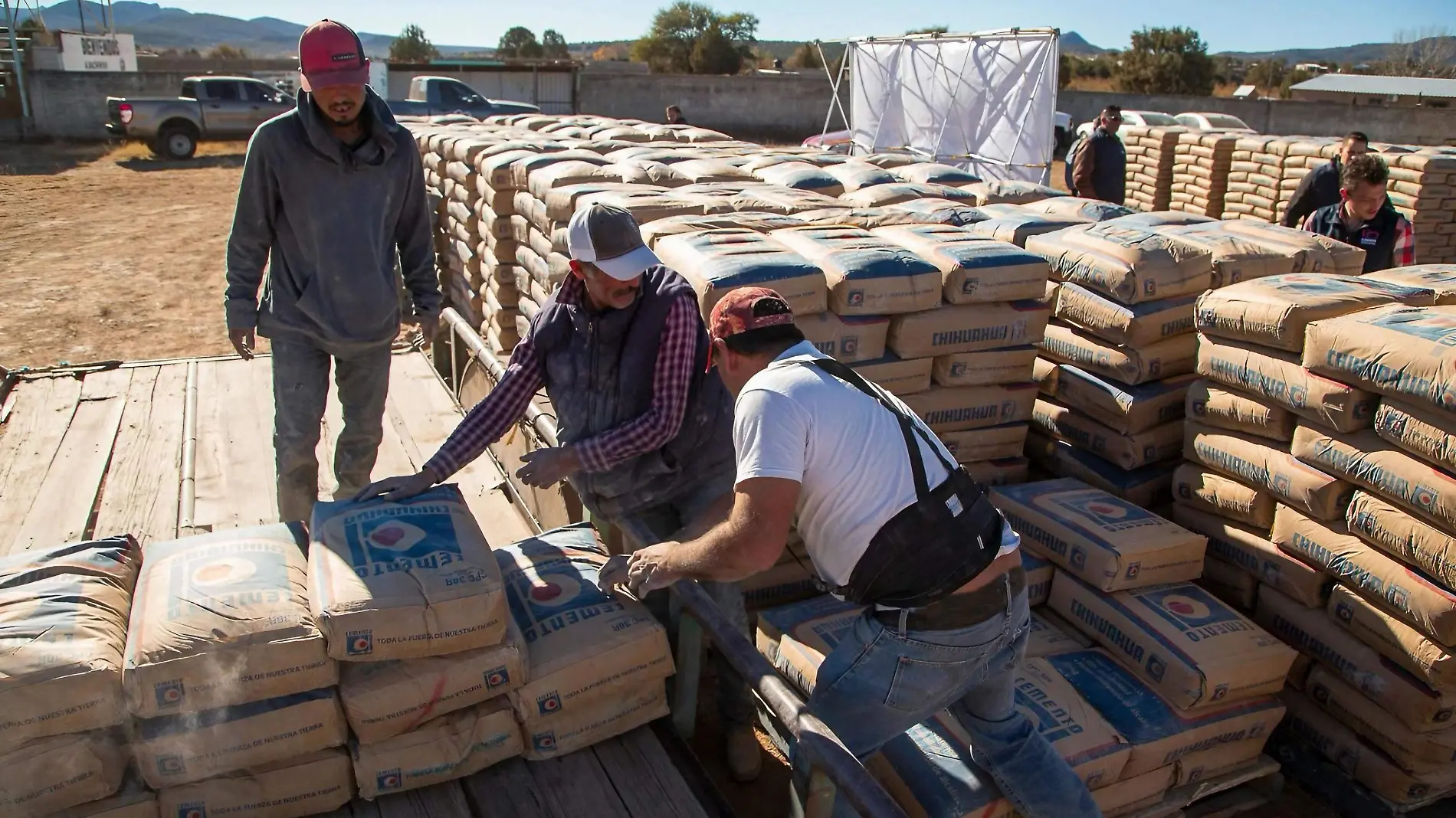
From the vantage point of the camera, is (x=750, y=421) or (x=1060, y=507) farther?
(x=1060, y=507)

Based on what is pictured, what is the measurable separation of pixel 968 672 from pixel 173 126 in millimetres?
22005

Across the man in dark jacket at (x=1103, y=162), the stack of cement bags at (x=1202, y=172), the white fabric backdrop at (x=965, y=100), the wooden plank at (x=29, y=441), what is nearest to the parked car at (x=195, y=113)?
the white fabric backdrop at (x=965, y=100)

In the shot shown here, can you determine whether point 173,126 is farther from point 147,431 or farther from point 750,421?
point 750,421

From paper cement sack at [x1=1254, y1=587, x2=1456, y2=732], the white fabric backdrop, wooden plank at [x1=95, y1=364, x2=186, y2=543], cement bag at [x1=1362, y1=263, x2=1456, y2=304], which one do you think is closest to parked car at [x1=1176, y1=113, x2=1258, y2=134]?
the white fabric backdrop

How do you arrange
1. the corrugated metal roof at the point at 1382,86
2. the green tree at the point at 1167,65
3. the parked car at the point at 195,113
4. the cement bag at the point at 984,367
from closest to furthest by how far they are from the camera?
the cement bag at the point at 984,367
the parked car at the point at 195,113
the corrugated metal roof at the point at 1382,86
the green tree at the point at 1167,65

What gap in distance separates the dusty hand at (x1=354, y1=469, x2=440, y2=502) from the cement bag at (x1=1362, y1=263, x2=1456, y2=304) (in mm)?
3523

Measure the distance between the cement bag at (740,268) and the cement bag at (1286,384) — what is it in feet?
4.71

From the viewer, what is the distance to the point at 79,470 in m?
4.64

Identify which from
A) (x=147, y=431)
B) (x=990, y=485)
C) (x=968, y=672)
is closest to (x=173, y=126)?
(x=147, y=431)

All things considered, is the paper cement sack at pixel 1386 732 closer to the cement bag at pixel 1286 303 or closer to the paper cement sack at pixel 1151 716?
the paper cement sack at pixel 1151 716

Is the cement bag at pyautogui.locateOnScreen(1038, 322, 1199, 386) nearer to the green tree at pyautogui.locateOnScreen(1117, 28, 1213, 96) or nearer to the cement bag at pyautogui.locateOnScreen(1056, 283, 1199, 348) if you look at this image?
the cement bag at pyautogui.locateOnScreen(1056, 283, 1199, 348)

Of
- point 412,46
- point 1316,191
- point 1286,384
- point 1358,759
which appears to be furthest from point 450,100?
point 412,46

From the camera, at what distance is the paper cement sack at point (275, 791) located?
2.20m

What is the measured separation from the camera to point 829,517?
2.22 meters
